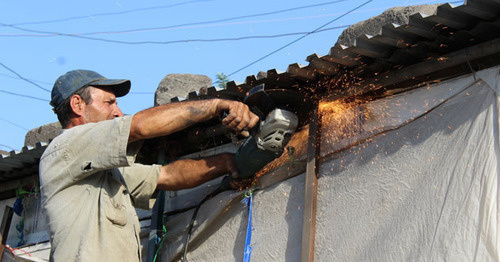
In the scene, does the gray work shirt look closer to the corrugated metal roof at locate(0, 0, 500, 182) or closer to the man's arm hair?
the man's arm hair

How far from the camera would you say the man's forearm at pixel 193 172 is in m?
4.73

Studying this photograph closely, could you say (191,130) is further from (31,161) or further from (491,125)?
(491,125)

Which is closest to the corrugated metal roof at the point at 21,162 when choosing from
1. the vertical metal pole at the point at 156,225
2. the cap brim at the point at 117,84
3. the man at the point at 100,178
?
the vertical metal pole at the point at 156,225

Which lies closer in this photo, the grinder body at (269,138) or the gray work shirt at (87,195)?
the gray work shirt at (87,195)

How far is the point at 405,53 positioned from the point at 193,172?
5.79ft

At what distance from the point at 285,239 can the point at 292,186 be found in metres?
0.37

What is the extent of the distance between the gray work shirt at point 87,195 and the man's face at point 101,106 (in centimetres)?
50

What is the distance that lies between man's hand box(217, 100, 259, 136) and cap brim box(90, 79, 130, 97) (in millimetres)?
968

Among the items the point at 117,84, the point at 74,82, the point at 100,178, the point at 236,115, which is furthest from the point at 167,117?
the point at 74,82

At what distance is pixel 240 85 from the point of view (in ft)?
15.1

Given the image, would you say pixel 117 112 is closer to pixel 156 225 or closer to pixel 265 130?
pixel 156 225

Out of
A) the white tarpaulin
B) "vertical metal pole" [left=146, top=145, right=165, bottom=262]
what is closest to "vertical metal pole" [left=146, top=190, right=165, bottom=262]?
"vertical metal pole" [left=146, top=145, right=165, bottom=262]

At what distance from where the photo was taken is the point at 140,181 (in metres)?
4.56

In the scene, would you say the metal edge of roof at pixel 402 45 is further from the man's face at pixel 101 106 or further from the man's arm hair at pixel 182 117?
the man's face at pixel 101 106
